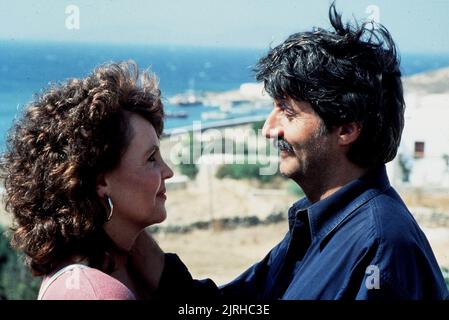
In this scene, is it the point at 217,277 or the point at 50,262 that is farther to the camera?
the point at 217,277

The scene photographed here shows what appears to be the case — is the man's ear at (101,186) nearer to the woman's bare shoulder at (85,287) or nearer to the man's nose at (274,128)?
the woman's bare shoulder at (85,287)

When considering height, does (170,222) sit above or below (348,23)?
below

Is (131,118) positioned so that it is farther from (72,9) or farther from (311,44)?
(72,9)

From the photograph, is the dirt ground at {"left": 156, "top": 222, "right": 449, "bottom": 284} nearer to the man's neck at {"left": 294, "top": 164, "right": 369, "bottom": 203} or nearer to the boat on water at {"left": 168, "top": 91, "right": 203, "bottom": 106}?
the boat on water at {"left": 168, "top": 91, "right": 203, "bottom": 106}

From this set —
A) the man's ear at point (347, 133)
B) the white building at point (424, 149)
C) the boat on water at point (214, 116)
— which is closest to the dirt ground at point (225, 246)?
the white building at point (424, 149)

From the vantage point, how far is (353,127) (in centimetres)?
179

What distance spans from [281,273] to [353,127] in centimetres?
35

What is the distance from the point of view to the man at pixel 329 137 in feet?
5.72

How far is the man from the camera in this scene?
1743 mm

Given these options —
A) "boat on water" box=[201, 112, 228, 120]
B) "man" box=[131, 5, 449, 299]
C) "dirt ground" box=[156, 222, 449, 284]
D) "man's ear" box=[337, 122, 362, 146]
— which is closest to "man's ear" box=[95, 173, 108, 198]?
"man" box=[131, 5, 449, 299]

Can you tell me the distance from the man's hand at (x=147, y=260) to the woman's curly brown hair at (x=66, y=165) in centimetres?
15
